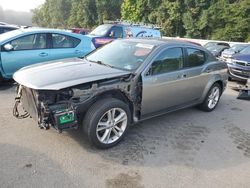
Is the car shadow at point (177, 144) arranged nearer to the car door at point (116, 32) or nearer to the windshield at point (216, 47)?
the car door at point (116, 32)

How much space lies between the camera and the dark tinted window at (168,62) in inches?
187

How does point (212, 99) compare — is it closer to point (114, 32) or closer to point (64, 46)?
point (64, 46)

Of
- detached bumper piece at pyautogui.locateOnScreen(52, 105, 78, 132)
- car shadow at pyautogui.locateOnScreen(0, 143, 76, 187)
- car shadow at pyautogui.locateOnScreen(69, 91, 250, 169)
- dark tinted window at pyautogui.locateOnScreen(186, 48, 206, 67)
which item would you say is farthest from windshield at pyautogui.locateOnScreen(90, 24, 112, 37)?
car shadow at pyautogui.locateOnScreen(0, 143, 76, 187)

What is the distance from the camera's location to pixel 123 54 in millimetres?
4980

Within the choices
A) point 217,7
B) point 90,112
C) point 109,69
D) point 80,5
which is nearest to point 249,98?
point 109,69

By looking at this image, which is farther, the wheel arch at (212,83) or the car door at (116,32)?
the car door at (116,32)

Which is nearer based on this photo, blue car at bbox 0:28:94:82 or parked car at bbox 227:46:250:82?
blue car at bbox 0:28:94:82

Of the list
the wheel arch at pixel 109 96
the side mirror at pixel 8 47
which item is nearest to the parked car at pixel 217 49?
the side mirror at pixel 8 47

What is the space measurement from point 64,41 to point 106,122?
4.26 meters

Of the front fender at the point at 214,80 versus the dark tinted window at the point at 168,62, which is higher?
the dark tinted window at the point at 168,62

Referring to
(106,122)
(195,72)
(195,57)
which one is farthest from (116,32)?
(106,122)

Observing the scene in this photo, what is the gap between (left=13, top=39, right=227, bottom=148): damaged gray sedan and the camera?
382 cm

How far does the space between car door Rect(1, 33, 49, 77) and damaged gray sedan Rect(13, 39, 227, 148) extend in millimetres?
2341

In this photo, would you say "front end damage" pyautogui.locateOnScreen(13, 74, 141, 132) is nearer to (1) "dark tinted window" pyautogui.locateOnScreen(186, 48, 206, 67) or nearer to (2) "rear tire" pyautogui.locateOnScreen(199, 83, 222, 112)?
(1) "dark tinted window" pyautogui.locateOnScreen(186, 48, 206, 67)
